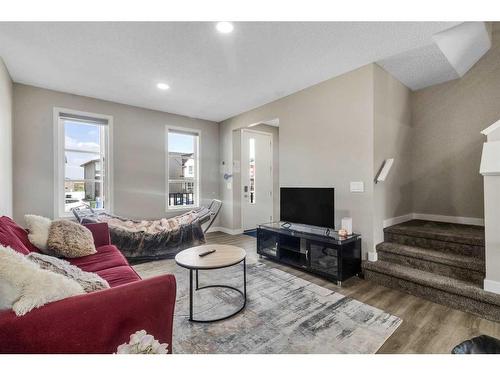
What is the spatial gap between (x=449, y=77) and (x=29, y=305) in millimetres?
4816

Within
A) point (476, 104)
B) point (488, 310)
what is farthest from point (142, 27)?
point (476, 104)

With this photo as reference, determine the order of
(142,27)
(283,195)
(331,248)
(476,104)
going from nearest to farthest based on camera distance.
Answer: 1. (142,27)
2. (331,248)
3. (476,104)
4. (283,195)

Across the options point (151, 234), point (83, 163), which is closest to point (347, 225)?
point (151, 234)

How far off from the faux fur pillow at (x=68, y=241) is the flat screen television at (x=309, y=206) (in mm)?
2412

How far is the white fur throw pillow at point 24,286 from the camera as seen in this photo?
958 mm

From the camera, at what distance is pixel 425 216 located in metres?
3.68

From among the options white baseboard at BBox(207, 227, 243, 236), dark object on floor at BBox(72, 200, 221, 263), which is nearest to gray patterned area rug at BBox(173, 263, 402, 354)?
dark object on floor at BBox(72, 200, 221, 263)

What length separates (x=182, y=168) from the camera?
5.14 m

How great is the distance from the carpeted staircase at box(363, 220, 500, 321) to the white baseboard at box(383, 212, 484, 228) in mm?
113

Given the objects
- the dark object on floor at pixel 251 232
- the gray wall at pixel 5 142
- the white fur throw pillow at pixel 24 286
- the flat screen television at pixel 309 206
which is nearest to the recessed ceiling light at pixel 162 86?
the gray wall at pixel 5 142

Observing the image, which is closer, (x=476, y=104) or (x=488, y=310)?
(x=488, y=310)

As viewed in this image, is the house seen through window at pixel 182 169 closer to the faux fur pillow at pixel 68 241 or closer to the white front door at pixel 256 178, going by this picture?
the white front door at pixel 256 178

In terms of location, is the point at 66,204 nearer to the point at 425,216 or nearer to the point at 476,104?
the point at 425,216
